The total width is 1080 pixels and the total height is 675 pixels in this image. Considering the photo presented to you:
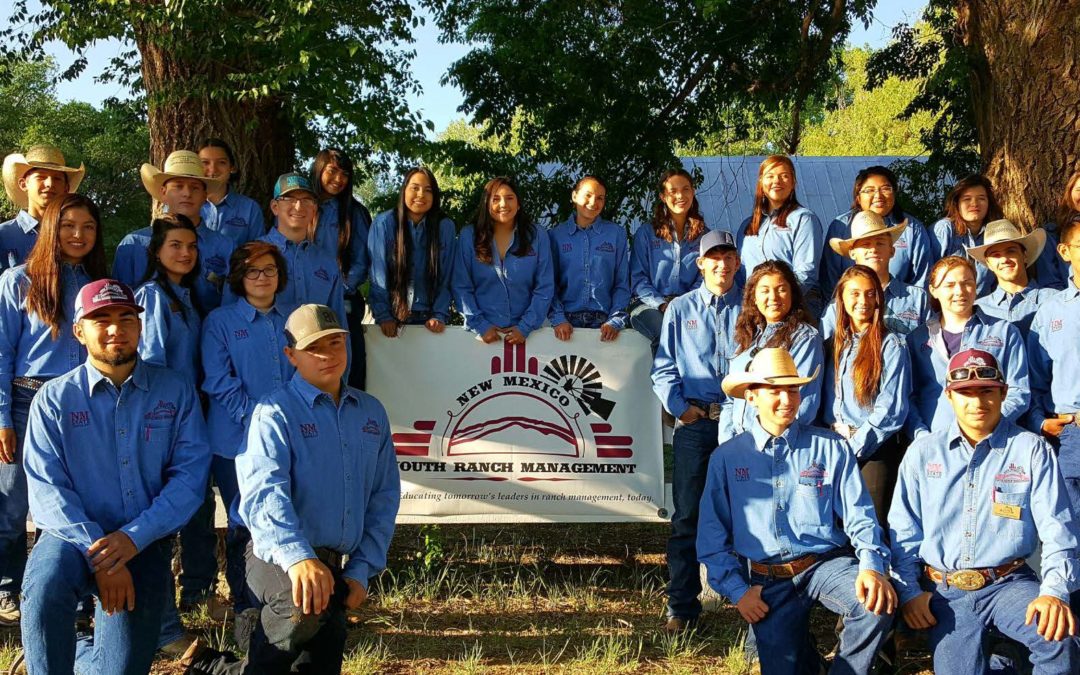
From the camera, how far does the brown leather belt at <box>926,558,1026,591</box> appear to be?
4.52 m

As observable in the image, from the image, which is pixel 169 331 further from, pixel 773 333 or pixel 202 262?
pixel 773 333

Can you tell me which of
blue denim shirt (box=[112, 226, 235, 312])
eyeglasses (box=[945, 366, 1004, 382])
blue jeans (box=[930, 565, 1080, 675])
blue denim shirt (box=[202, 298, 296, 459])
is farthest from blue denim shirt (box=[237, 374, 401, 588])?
eyeglasses (box=[945, 366, 1004, 382])

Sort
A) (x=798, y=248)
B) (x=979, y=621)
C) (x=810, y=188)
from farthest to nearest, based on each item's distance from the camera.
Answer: (x=810, y=188)
(x=798, y=248)
(x=979, y=621)

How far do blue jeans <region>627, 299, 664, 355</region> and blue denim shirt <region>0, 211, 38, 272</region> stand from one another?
3.51m

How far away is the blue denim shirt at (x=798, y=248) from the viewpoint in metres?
6.45

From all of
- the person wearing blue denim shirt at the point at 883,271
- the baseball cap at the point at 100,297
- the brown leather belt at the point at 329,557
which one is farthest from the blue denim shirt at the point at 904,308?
the baseball cap at the point at 100,297

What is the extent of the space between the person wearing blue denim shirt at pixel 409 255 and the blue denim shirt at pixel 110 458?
7.10 ft

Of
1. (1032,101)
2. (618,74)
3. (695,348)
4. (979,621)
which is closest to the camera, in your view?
(979,621)

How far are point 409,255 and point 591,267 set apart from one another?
117 centimetres

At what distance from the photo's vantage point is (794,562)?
15.6ft

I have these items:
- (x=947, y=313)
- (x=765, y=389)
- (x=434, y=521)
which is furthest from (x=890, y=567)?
(x=434, y=521)

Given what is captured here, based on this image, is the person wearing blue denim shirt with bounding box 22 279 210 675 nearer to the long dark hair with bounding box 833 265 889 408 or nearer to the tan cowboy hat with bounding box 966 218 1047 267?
the long dark hair with bounding box 833 265 889 408

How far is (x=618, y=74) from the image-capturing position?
968 cm

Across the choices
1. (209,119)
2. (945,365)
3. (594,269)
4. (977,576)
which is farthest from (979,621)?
(209,119)
